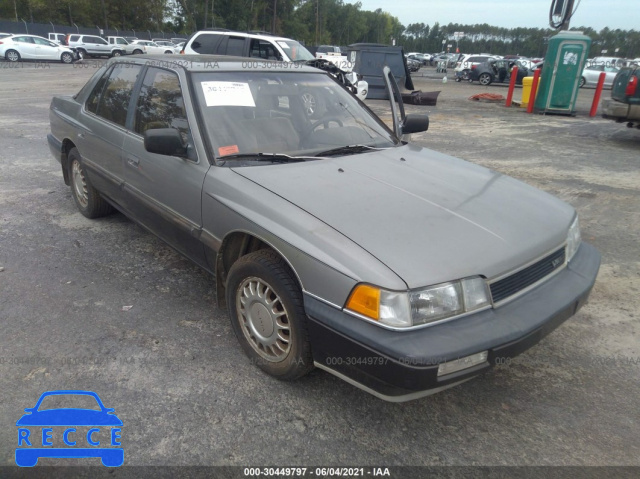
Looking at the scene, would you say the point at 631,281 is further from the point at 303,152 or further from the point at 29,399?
the point at 29,399

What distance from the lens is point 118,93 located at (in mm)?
4020

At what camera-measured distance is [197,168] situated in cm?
291

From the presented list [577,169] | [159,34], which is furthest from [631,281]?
[159,34]

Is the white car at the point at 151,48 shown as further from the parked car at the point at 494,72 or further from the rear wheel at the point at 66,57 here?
the parked car at the point at 494,72

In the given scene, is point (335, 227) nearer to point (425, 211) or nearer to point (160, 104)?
point (425, 211)

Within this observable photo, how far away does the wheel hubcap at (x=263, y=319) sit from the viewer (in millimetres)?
2494

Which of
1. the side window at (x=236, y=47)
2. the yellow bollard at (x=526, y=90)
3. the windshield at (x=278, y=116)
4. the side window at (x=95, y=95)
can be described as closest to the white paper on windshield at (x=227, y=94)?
the windshield at (x=278, y=116)

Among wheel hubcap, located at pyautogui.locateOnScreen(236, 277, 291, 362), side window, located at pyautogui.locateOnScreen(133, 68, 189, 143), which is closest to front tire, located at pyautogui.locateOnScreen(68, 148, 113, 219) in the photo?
side window, located at pyautogui.locateOnScreen(133, 68, 189, 143)

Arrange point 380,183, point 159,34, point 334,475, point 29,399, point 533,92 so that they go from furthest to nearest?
point 159,34
point 533,92
point 380,183
point 29,399
point 334,475

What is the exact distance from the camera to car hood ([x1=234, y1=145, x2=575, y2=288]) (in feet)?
7.10

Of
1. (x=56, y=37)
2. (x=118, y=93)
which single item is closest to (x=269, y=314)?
(x=118, y=93)

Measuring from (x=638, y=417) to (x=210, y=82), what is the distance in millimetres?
3161

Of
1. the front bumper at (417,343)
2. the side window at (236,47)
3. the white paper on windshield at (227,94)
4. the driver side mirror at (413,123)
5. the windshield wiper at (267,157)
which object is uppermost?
the side window at (236,47)

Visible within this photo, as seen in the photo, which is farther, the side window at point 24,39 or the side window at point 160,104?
the side window at point 24,39
